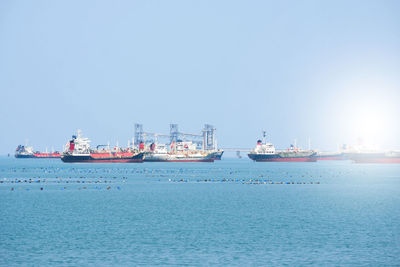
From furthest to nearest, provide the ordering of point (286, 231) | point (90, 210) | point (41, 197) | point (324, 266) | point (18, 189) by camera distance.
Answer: point (18, 189) → point (41, 197) → point (90, 210) → point (286, 231) → point (324, 266)

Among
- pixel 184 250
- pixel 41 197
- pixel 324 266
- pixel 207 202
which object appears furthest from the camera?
pixel 41 197

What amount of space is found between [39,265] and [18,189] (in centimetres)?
5665

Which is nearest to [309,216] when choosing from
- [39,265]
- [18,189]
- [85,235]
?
[85,235]

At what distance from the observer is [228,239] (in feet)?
138

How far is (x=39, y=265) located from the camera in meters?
34.2

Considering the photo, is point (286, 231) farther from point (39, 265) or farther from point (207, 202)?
point (207, 202)

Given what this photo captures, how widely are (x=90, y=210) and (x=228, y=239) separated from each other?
2170 centimetres

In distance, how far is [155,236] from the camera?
43.2 metres

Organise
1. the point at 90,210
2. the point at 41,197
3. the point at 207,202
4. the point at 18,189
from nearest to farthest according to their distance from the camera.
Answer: the point at 90,210, the point at 207,202, the point at 41,197, the point at 18,189

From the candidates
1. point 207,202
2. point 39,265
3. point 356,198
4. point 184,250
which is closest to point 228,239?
point 184,250

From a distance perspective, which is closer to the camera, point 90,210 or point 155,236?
point 155,236

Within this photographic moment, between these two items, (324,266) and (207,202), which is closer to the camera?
(324,266)

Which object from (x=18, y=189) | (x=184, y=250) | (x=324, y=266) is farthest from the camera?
(x=18, y=189)

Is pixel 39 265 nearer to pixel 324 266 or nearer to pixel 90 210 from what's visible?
pixel 324 266
